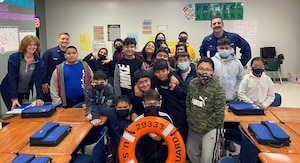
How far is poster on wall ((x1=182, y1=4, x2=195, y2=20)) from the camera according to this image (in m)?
7.66

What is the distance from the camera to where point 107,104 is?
2982 mm

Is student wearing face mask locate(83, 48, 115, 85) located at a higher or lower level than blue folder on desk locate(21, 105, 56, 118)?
higher

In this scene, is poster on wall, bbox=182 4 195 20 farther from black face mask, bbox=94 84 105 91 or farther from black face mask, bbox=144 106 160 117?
black face mask, bbox=144 106 160 117

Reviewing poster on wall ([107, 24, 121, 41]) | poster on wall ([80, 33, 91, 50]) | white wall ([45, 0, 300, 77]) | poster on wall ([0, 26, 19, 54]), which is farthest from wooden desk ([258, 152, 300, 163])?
poster on wall ([80, 33, 91, 50])

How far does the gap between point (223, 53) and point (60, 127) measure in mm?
2105

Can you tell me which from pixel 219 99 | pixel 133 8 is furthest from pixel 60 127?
pixel 133 8

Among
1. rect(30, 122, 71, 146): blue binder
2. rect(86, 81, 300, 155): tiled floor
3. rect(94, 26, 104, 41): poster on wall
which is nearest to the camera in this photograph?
rect(30, 122, 71, 146): blue binder

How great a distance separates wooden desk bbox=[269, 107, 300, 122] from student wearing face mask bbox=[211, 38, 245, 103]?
52 centimetres

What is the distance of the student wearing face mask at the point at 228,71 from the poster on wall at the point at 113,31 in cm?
497

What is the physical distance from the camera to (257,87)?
3.21 metres

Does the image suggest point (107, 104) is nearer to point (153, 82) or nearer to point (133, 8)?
point (153, 82)

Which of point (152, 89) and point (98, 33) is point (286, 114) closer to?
point (152, 89)

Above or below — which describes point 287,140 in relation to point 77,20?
below

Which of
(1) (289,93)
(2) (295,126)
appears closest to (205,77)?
(2) (295,126)
